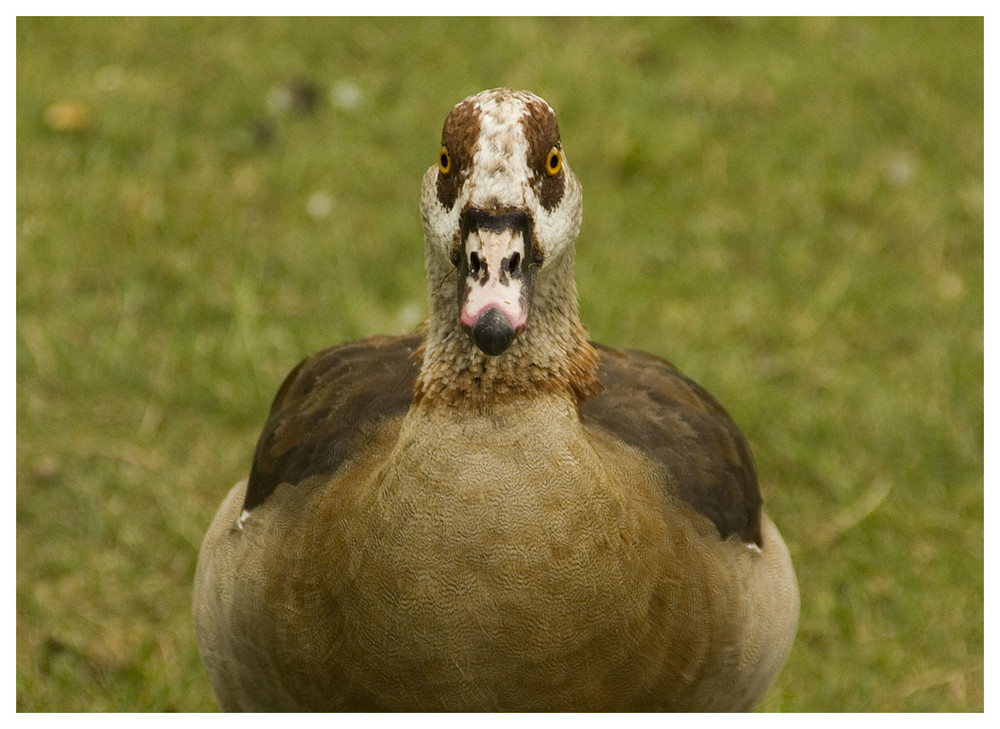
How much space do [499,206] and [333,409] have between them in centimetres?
96

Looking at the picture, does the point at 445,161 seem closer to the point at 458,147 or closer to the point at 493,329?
the point at 458,147

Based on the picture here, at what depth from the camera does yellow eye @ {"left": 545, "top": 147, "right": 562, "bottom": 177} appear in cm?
225

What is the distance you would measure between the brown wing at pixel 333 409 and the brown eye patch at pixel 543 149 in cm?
59

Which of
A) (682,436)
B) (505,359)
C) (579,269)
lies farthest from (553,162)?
(579,269)

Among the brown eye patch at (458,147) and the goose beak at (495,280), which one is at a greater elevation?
the brown eye patch at (458,147)

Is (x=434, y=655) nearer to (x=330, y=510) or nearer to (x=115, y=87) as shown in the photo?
(x=330, y=510)

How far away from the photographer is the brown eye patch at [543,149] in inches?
86.8

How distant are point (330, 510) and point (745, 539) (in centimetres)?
98

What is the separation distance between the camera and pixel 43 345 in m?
4.83

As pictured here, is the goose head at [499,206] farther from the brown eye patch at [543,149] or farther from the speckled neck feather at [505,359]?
the speckled neck feather at [505,359]

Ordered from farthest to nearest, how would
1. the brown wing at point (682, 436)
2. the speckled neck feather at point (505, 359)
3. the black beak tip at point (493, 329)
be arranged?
the brown wing at point (682, 436) < the speckled neck feather at point (505, 359) < the black beak tip at point (493, 329)

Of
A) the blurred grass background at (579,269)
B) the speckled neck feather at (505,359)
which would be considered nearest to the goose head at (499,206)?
the speckled neck feather at (505,359)

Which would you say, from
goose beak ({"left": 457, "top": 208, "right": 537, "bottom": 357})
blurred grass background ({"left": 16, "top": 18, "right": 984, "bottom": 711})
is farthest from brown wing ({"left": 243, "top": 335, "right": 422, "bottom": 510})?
blurred grass background ({"left": 16, "top": 18, "right": 984, "bottom": 711})

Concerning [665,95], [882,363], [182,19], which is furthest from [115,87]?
[882,363]
